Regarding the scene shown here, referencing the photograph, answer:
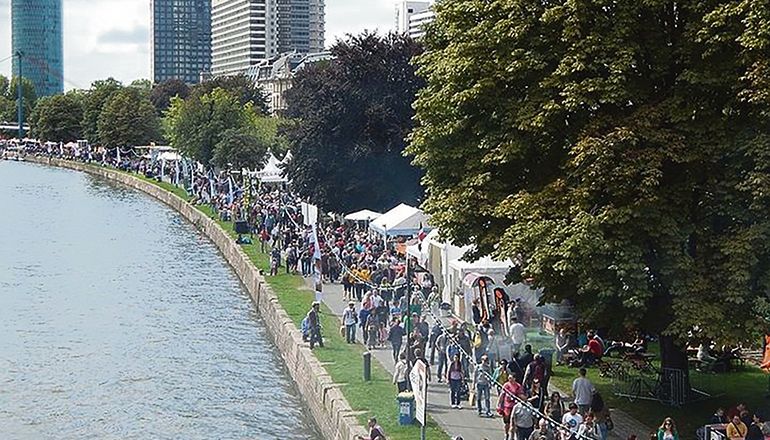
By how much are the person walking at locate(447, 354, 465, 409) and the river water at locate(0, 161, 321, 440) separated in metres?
3.75

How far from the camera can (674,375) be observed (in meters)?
24.1

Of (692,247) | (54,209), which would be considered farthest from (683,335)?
(54,209)

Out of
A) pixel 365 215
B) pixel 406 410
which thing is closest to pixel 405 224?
pixel 365 215

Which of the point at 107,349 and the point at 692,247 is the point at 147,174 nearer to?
the point at 107,349

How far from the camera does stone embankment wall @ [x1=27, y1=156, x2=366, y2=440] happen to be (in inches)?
942

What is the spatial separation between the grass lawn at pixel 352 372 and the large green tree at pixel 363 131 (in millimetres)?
10829

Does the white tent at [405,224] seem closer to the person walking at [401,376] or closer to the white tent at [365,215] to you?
the white tent at [365,215]

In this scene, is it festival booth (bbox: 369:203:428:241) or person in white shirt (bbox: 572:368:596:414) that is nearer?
person in white shirt (bbox: 572:368:596:414)

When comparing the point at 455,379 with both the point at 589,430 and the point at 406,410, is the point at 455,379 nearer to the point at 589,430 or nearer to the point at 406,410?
the point at 406,410

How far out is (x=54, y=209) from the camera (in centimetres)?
8462

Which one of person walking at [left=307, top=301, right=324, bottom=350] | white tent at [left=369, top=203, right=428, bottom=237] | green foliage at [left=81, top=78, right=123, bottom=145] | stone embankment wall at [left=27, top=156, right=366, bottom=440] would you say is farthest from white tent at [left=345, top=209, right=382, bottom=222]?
green foliage at [left=81, top=78, right=123, bottom=145]

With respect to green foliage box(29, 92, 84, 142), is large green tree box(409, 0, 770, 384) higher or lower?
lower

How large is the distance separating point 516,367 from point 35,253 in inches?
1645

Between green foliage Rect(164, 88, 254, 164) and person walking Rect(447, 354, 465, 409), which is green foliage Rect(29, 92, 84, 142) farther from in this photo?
person walking Rect(447, 354, 465, 409)
